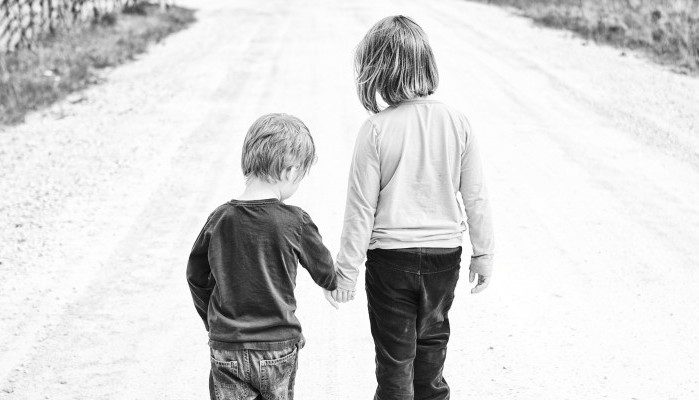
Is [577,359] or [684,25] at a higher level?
[684,25]

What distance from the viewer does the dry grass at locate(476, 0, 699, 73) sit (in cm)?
1137

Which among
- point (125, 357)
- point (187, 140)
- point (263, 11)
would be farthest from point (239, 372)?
point (263, 11)

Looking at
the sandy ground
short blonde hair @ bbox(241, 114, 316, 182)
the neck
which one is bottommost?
the sandy ground

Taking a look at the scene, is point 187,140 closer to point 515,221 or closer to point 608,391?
point 515,221

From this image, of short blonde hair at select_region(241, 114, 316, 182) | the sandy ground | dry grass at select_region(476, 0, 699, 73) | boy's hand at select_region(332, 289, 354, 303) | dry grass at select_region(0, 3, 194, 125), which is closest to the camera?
short blonde hair at select_region(241, 114, 316, 182)

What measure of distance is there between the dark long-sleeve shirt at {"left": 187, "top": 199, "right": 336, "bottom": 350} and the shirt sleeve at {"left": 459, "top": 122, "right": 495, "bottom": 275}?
674 mm

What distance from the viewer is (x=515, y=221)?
19.2ft

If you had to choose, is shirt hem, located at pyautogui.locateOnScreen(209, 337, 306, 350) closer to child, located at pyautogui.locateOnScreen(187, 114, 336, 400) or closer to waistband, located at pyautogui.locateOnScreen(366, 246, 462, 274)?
child, located at pyautogui.locateOnScreen(187, 114, 336, 400)

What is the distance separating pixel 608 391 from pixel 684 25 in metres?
9.79

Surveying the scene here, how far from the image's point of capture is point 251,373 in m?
2.57

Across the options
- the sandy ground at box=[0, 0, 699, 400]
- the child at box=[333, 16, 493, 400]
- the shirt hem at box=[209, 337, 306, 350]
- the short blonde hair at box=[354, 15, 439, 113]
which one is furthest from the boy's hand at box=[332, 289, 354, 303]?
the sandy ground at box=[0, 0, 699, 400]

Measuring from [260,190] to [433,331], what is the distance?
0.90 metres

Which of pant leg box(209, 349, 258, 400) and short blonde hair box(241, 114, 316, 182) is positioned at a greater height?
short blonde hair box(241, 114, 316, 182)

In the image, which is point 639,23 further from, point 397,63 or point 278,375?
point 278,375
